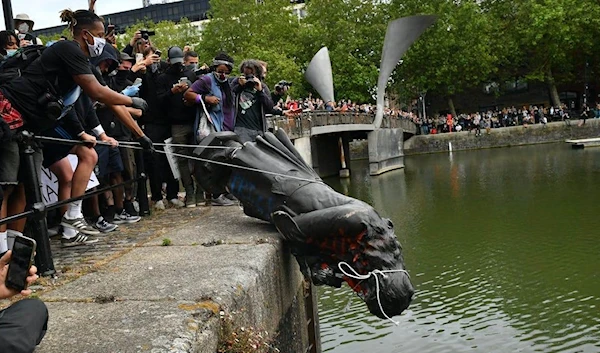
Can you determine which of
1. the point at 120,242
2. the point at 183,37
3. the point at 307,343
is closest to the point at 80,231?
the point at 120,242

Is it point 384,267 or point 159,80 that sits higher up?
point 159,80

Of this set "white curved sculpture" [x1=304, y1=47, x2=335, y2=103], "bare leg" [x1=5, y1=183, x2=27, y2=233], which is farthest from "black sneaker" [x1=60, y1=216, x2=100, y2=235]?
"white curved sculpture" [x1=304, y1=47, x2=335, y2=103]

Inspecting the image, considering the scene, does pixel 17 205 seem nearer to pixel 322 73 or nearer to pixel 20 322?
pixel 20 322

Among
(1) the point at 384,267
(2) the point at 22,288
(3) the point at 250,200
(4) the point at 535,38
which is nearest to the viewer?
(2) the point at 22,288

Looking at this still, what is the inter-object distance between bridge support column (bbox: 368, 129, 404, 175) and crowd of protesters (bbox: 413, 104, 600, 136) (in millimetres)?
8559

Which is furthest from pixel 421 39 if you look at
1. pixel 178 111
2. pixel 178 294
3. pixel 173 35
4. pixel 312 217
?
pixel 178 294

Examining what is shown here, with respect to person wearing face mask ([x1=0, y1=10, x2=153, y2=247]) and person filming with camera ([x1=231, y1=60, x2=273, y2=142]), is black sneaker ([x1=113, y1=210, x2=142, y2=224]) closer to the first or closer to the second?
person filming with camera ([x1=231, y1=60, x2=273, y2=142])

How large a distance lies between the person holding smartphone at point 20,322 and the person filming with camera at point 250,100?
13.9 feet

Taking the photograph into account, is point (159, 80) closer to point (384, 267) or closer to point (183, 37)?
point (384, 267)

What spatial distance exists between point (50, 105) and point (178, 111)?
279 cm

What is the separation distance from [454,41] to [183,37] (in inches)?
753

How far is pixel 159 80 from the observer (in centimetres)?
663

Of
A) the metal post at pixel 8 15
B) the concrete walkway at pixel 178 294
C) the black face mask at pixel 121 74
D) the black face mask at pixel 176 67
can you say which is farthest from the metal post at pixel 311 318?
the metal post at pixel 8 15

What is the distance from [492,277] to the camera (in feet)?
26.9
